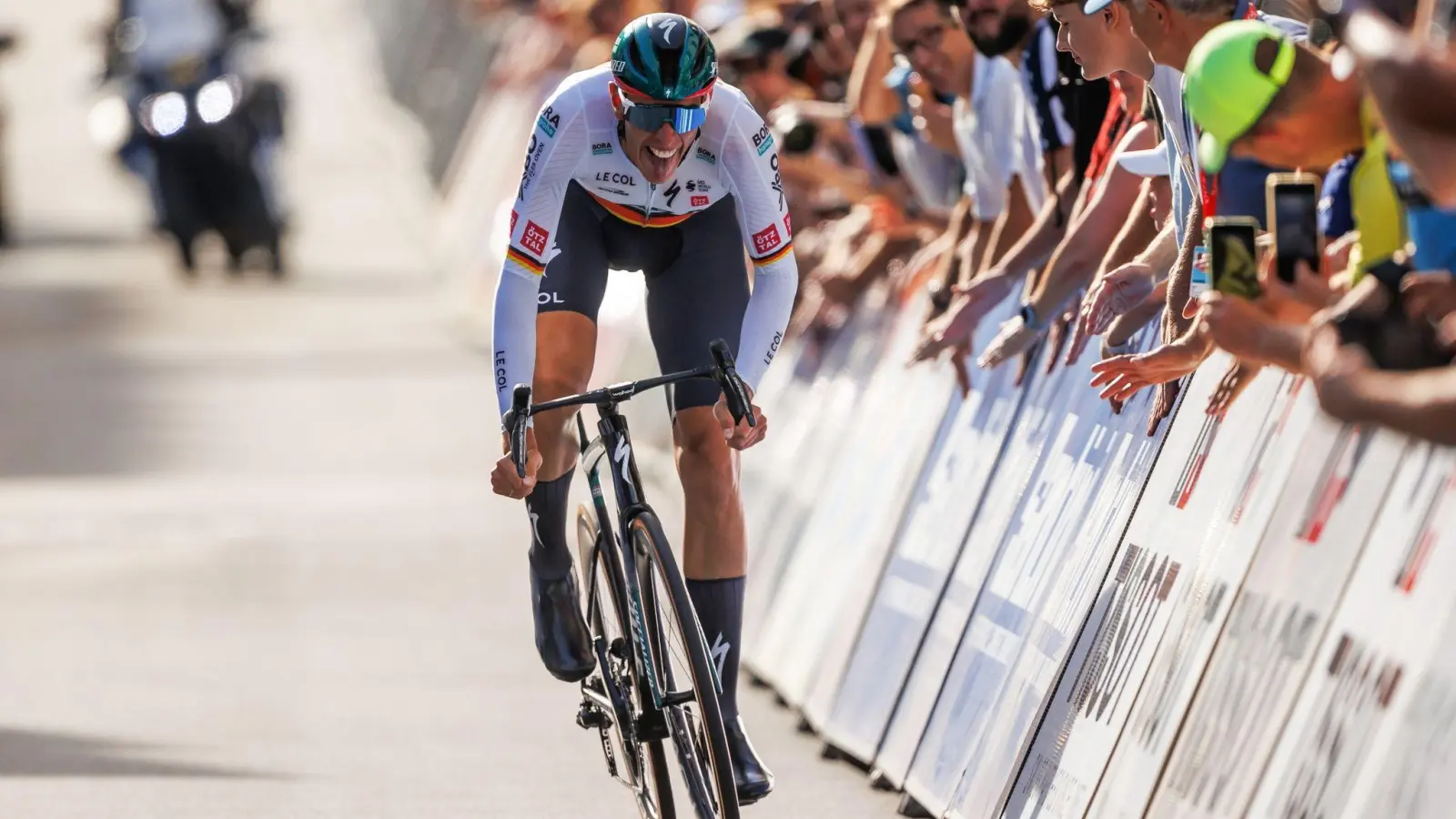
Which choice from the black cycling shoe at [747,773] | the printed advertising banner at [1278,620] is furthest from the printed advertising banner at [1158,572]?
the black cycling shoe at [747,773]

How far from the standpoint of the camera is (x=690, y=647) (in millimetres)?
6086

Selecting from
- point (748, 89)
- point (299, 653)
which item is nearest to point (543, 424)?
point (299, 653)

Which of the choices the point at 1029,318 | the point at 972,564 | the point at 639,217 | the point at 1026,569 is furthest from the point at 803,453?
the point at 639,217

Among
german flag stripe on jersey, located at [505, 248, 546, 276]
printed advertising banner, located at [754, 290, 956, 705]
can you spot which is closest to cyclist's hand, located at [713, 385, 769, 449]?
german flag stripe on jersey, located at [505, 248, 546, 276]

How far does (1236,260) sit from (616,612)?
8.06ft

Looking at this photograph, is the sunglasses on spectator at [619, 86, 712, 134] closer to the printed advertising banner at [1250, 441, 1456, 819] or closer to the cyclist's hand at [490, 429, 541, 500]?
the cyclist's hand at [490, 429, 541, 500]

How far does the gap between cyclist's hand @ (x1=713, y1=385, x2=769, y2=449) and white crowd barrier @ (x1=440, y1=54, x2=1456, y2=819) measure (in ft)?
2.98

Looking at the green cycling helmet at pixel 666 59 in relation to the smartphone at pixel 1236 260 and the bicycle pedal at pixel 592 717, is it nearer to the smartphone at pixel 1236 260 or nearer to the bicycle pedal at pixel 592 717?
the bicycle pedal at pixel 592 717

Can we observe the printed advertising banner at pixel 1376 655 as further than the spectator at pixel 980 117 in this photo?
No

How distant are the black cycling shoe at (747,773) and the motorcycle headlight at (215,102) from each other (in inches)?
804

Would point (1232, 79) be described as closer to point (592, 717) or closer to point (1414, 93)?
point (1414, 93)

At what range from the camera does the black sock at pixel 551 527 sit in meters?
7.30

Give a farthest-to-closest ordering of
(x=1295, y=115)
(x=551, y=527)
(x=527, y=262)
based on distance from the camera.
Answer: (x=551, y=527), (x=527, y=262), (x=1295, y=115)

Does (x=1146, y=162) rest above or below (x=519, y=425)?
above
